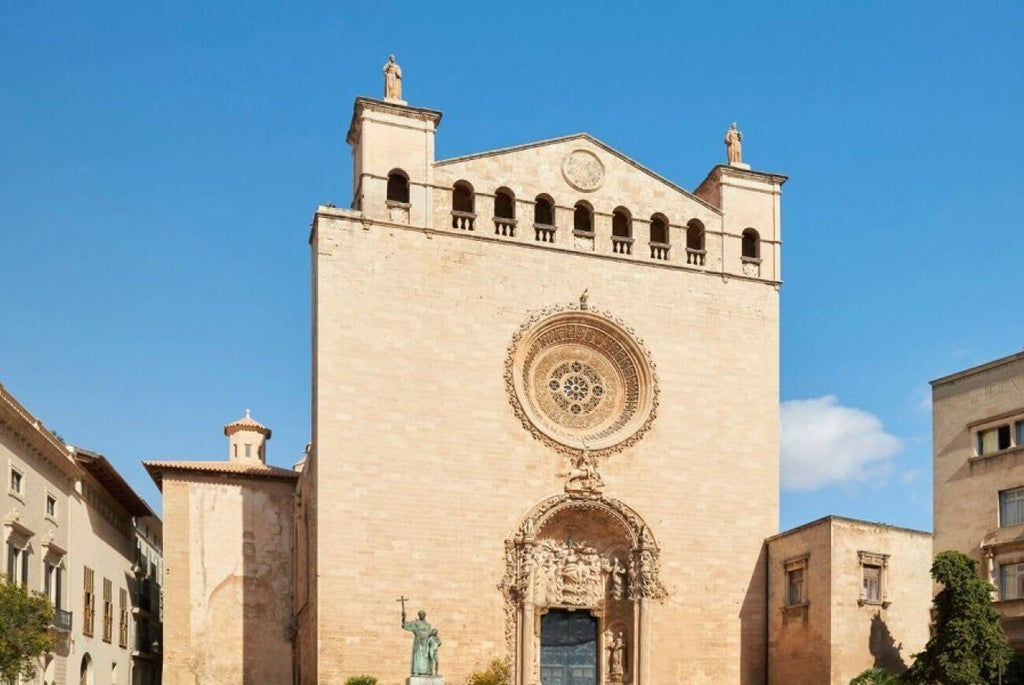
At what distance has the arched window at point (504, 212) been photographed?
94.4 ft

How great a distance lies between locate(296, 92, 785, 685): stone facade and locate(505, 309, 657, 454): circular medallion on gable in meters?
0.05

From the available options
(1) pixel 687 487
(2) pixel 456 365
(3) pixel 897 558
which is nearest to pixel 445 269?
(2) pixel 456 365

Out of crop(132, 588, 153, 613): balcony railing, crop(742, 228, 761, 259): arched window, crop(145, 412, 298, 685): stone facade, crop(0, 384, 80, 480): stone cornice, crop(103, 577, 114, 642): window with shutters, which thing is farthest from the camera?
crop(132, 588, 153, 613): balcony railing

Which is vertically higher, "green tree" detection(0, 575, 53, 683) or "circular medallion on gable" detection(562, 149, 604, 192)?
"circular medallion on gable" detection(562, 149, 604, 192)

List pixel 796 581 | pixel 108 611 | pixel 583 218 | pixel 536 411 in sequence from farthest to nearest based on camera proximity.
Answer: pixel 108 611
pixel 583 218
pixel 536 411
pixel 796 581

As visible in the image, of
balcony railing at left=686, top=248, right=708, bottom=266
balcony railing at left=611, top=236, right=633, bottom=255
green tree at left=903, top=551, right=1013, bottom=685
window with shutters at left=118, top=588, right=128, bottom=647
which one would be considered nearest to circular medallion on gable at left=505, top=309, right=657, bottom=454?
balcony railing at left=611, top=236, right=633, bottom=255

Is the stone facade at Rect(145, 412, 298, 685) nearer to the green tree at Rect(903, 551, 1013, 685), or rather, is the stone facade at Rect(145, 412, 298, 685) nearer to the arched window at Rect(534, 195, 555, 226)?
the arched window at Rect(534, 195, 555, 226)

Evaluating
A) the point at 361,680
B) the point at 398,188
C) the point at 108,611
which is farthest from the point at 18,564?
the point at 398,188

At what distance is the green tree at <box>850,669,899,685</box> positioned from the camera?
2506 centimetres

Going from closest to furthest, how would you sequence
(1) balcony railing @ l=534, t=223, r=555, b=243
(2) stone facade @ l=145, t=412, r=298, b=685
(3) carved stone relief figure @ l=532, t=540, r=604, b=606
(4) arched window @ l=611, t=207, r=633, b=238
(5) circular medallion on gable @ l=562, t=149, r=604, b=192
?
(3) carved stone relief figure @ l=532, t=540, r=604, b=606 → (1) balcony railing @ l=534, t=223, r=555, b=243 → (5) circular medallion on gable @ l=562, t=149, r=604, b=192 → (2) stone facade @ l=145, t=412, r=298, b=685 → (4) arched window @ l=611, t=207, r=633, b=238

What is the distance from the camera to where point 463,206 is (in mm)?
28938

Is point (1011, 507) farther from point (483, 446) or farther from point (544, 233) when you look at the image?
point (544, 233)

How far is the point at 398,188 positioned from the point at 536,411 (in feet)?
20.3

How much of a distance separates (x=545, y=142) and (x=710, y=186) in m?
4.88
